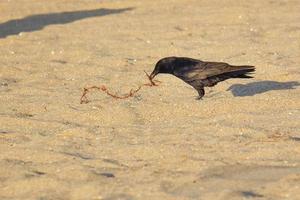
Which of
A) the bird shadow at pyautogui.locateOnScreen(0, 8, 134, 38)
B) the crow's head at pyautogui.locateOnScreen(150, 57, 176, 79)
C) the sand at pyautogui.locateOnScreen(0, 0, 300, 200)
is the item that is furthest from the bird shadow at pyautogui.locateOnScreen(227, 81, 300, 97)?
the bird shadow at pyautogui.locateOnScreen(0, 8, 134, 38)

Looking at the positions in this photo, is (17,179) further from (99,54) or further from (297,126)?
(99,54)

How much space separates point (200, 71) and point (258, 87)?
0.99 m

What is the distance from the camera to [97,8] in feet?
56.2

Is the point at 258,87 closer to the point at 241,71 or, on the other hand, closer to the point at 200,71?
the point at 241,71

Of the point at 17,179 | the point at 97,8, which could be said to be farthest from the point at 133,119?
the point at 97,8

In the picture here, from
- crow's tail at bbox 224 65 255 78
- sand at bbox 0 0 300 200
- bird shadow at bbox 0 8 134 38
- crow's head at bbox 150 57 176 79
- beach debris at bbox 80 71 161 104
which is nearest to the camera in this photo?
sand at bbox 0 0 300 200

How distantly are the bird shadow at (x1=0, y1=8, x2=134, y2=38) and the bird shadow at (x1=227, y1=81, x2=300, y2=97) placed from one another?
18.3 feet

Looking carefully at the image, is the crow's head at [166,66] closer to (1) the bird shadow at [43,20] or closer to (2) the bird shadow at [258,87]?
(2) the bird shadow at [258,87]

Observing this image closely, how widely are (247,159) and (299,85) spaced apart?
3.02 meters

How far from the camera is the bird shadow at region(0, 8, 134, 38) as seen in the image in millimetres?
14906

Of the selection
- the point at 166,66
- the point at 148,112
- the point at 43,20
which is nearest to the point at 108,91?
the point at 166,66

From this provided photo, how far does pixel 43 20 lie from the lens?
1597 centimetres

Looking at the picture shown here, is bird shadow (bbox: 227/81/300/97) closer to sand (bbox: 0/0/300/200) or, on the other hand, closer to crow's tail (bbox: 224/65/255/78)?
sand (bbox: 0/0/300/200)

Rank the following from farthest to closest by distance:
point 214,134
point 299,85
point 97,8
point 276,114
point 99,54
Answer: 1. point 97,8
2. point 99,54
3. point 299,85
4. point 276,114
5. point 214,134
